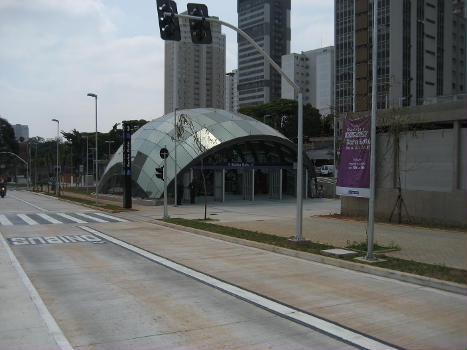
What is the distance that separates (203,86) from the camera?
90.8 metres

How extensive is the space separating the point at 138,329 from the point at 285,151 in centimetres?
3569

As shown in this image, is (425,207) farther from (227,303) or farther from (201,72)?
(201,72)

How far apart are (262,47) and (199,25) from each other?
Answer: 182 meters

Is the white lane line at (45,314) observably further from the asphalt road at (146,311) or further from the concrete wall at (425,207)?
the concrete wall at (425,207)

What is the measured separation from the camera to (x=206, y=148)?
34.7 m

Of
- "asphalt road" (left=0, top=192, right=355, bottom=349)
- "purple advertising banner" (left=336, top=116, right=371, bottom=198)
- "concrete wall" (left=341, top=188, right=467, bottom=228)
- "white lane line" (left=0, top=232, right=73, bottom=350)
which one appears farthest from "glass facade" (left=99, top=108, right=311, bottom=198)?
"white lane line" (left=0, top=232, right=73, bottom=350)

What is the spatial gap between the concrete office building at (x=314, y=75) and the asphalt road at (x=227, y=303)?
409 feet

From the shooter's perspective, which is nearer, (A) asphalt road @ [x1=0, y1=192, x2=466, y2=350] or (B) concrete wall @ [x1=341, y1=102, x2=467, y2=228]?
(A) asphalt road @ [x1=0, y1=192, x2=466, y2=350]

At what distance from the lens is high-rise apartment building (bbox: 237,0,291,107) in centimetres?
17150

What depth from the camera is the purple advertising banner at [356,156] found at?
15188mm

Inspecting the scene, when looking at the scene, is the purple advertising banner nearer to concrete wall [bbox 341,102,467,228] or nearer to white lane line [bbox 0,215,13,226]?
concrete wall [bbox 341,102,467,228]

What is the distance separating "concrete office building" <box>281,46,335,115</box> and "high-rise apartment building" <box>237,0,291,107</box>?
15075 mm

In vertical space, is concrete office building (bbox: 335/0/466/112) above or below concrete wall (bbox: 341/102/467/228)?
above

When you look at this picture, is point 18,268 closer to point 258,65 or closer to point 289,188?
point 289,188
